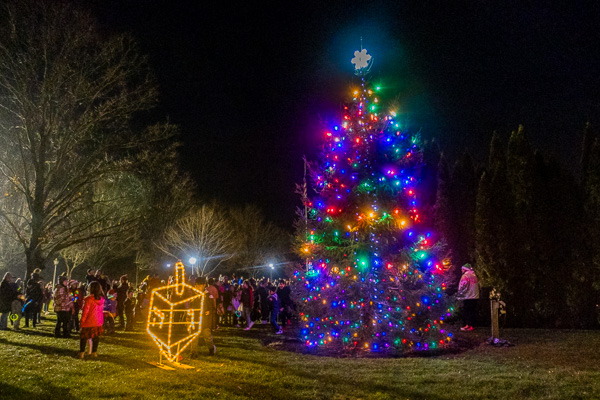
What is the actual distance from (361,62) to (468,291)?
7847mm

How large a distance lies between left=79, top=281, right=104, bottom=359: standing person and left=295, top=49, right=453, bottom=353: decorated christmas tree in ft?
16.9

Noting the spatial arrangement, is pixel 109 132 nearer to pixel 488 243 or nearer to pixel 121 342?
pixel 121 342

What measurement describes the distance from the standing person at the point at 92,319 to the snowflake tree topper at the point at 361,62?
29.2 ft

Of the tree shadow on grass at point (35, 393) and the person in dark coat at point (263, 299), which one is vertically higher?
the person in dark coat at point (263, 299)

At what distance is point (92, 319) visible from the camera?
11055 millimetres

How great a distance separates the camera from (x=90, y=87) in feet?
63.0

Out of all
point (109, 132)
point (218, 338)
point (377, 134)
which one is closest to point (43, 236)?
point (109, 132)

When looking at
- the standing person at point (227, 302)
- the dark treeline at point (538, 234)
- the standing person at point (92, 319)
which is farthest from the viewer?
the standing person at point (227, 302)

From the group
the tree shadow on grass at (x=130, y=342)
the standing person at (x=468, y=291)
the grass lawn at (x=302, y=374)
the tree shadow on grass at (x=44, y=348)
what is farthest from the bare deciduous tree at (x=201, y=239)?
the grass lawn at (x=302, y=374)

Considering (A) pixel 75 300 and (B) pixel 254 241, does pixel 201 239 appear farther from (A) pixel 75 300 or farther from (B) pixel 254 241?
(A) pixel 75 300

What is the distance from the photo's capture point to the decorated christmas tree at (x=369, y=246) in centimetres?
1259

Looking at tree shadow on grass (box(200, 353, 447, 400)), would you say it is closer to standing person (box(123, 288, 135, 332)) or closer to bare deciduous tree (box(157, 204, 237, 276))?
standing person (box(123, 288, 135, 332))

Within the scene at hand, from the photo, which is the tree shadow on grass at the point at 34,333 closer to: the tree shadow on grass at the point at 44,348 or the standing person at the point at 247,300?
the tree shadow on grass at the point at 44,348

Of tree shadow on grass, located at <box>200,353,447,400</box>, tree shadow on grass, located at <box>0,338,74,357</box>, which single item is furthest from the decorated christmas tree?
tree shadow on grass, located at <box>0,338,74,357</box>
